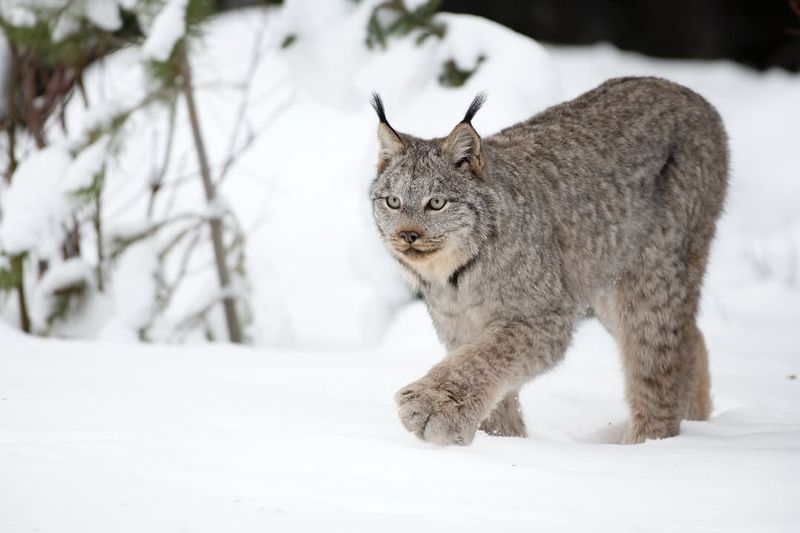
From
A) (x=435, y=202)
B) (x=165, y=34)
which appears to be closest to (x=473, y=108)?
(x=435, y=202)

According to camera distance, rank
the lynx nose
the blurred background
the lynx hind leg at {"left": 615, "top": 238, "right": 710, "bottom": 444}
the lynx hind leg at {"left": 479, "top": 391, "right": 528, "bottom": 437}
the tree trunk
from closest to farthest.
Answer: the lynx nose → the lynx hind leg at {"left": 479, "top": 391, "right": 528, "bottom": 437} → the lynx hind leg at {"left": 615, "top": 238, "right": 710, "bottom": 444} → the blurred background → the tree trunk

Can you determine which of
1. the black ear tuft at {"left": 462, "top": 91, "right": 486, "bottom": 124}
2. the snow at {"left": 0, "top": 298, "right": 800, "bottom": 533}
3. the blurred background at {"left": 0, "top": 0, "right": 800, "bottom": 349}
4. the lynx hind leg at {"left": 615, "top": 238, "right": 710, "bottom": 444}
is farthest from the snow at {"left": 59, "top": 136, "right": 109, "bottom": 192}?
the lynx hind leg at {"left": 615, "top": 238, "right": 710, "bottom": 444}

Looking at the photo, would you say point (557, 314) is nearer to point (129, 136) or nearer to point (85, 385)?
point (85, 385)

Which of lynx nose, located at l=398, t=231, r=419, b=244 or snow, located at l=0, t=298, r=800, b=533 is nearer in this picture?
snow, located at l=0, t=298, r=800, b=533

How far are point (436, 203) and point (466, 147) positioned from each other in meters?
0.25

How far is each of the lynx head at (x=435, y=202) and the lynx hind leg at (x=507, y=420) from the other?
602mm

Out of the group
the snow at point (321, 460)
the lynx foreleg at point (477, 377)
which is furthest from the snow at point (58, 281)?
the lynx foreleg at point (477, 377)

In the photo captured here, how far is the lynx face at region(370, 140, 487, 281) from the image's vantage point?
385 centimetres

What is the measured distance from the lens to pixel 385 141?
4090mm

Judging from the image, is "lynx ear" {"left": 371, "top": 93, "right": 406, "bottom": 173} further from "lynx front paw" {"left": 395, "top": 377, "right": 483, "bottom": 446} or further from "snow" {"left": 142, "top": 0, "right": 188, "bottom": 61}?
"snow" {"left": 142, "top": 0, "right": 188, "bottom": 61}

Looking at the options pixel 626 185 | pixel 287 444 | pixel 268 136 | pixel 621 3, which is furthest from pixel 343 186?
pixel 287 444

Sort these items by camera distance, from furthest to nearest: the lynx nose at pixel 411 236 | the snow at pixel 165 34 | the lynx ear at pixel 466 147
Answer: the snow at pixel 165 34 < the lynx ear at pixel 466 147 < the lynx nose at pixel 411 236

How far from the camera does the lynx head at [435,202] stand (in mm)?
3855

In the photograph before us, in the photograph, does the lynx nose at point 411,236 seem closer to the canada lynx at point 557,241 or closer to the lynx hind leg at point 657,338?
the canada lynx at point 557,241
